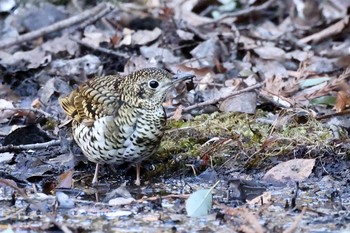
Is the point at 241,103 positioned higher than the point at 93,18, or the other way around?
the point at 93,18

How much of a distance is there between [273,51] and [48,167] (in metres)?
3.80

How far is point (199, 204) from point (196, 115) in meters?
2.28

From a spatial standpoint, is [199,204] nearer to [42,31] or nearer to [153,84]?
[153,84]

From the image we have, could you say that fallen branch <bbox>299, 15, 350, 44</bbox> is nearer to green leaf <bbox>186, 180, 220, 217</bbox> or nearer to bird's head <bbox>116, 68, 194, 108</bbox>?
bird's head <bbox>116, 68, 194, 108</bbox>

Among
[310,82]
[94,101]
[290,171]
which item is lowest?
[290,171]

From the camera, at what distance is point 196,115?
7789 mm

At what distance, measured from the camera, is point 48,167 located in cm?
680

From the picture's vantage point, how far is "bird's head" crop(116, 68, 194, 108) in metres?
6.41

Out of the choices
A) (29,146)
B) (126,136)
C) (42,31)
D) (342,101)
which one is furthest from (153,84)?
(42,31)

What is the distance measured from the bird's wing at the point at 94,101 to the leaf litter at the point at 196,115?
0.39 meters

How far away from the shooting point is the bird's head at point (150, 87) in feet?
21.0

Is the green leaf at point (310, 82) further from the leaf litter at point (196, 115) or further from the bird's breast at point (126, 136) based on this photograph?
the bird's breast at point (126, 136)

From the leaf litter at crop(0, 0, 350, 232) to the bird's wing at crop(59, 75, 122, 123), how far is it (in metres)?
0.39

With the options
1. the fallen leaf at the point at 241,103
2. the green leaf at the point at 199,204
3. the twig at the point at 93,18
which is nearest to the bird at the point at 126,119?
the green leaf at the point at 199,204
